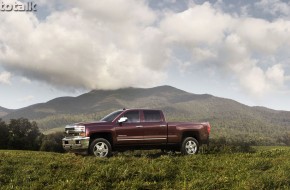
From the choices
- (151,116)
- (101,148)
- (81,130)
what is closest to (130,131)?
(151,116)

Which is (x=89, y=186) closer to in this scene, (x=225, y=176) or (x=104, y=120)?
(x=225, y=176)

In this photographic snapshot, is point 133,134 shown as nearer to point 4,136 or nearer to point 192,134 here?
point 192,134

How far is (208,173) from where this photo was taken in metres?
11.6

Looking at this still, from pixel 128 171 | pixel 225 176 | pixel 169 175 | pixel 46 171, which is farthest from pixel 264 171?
pixel 46 171

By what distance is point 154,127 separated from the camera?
1630 cm

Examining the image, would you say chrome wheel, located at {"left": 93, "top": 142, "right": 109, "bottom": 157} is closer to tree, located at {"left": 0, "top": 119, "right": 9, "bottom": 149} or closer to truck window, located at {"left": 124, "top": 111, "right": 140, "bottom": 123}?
truck window, located at {"left": 124, "top": 111, "right": 140, "bottom": 123}

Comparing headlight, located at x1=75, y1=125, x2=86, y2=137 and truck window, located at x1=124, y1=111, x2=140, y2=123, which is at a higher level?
truck window, located at x1=124, y1=111, x2=140, y2=123

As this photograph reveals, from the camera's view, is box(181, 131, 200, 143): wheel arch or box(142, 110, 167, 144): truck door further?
box(181, 131, 200, 143): wheel arch

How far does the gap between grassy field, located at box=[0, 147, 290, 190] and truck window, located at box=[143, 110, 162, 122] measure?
346cm

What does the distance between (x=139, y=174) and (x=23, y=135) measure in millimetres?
62348

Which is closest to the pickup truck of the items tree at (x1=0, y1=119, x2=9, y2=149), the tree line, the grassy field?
the grassy field

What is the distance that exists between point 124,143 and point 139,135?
2.36 ft

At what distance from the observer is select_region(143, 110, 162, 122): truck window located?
16.4 meters

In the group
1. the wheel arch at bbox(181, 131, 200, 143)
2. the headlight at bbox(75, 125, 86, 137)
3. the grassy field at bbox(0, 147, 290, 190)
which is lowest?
the grassy field at bbox(0, 147, 290, 190)
